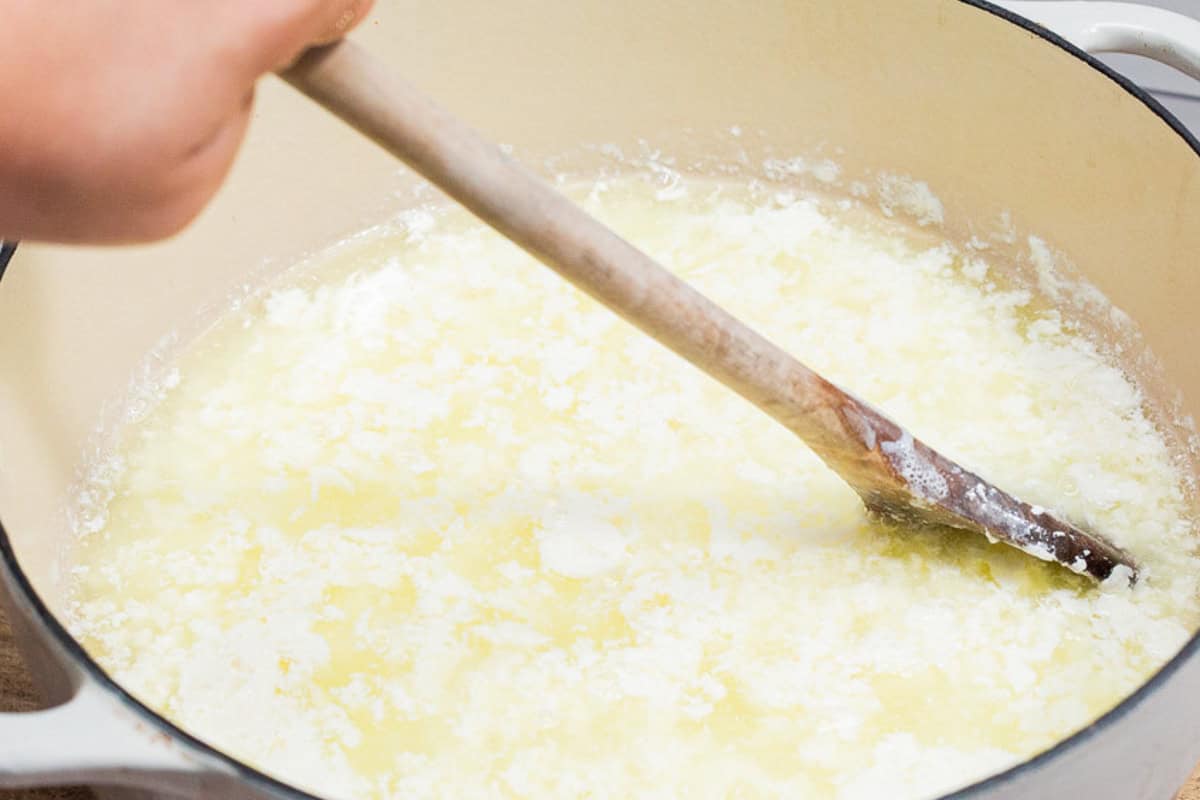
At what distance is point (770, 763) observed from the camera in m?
0.92

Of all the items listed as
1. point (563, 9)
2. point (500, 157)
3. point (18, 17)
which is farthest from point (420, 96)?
point (563, 9)

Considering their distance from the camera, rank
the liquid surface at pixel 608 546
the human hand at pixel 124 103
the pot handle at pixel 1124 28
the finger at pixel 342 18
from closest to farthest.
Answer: the human hand at pixel 124 103 → the finger at pixel 342 18 → the liquid surface at pixel 608 546 → the pot handle at pixel 1124 28

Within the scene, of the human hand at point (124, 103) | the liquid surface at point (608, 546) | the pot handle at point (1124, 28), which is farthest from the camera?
the pot handle at point (1124, 28)

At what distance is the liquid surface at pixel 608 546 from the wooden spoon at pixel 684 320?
0.06 meters

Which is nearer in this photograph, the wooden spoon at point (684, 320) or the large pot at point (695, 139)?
the wooden spoon at point (684, 320)

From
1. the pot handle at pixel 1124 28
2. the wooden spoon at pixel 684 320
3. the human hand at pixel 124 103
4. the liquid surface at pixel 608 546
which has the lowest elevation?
the liquid surface at pixel 608 546

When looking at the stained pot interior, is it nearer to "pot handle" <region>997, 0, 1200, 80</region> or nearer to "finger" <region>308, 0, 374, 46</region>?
"pot handle" <region>997, 0, 1200, 80</region>

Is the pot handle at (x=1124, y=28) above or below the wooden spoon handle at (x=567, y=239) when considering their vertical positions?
above

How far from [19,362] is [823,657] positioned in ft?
2.27

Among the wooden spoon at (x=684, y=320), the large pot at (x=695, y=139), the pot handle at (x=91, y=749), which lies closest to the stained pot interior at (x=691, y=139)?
the large pot at (x=695, y=139)

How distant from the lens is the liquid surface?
94 centimetres

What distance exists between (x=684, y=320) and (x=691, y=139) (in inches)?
25.9

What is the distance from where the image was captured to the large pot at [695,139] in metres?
1.12

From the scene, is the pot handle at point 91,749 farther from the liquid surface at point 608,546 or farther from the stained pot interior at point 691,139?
the stained pot interior at point 691,139
